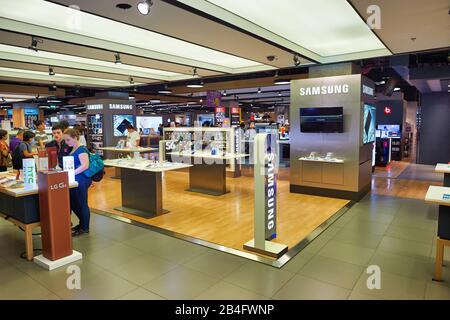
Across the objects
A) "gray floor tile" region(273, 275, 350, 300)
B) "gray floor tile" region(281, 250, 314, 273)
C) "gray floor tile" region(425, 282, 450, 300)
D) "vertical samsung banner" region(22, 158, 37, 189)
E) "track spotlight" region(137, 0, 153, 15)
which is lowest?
"gray floor tile" region(273, 275, 350, 300)

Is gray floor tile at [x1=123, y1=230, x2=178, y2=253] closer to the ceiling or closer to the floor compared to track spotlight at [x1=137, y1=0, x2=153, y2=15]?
closer to the floor

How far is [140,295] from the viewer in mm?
3086

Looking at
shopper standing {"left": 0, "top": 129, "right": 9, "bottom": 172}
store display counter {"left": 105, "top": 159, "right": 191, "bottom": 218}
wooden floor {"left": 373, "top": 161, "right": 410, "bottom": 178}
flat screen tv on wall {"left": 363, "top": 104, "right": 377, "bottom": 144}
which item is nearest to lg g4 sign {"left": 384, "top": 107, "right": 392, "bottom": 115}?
wooden floor {"left": 373, "top": 161, "right": 410, "bottom": 178}

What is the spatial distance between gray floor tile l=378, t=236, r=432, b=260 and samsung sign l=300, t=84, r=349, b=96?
3.27 metres

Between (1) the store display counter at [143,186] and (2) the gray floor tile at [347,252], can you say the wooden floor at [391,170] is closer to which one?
(2) the gray floor tile at [347,252]

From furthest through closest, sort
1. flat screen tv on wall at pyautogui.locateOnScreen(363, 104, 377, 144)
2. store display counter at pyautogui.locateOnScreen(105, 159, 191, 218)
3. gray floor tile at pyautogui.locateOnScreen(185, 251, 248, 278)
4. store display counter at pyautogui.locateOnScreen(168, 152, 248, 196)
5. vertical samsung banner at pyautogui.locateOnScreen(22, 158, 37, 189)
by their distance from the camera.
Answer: store display counter at pyautogui.locateOnScreen(168, 152, 248, 196) → flat screen tv on wall at pyautogui.locateOnScreen(363, 104, 377, 144) → store display counter at pyautogui.locateOnScreen(105, 159, 191, 218) → vertical samsung banner at pyautogui.locateOnScreen(22, 158, 37, 189) → gray floor tile at pyautogui.locateOnScreen(185, 251, 248, 278)

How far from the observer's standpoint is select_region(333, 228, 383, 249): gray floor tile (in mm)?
4336

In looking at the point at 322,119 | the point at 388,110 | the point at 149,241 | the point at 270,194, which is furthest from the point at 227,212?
the point at 388,110

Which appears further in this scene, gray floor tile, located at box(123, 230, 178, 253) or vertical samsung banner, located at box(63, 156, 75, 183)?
gray floor tile, located at box(123, 230, 178, 253)

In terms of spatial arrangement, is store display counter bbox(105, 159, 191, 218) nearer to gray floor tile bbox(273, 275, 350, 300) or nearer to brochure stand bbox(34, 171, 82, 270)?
brochure stand bbox(34, 171, 82, 270)

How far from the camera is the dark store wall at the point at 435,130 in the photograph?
1184 centimetres

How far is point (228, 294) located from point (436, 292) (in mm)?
1994

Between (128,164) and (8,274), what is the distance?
2.82m
